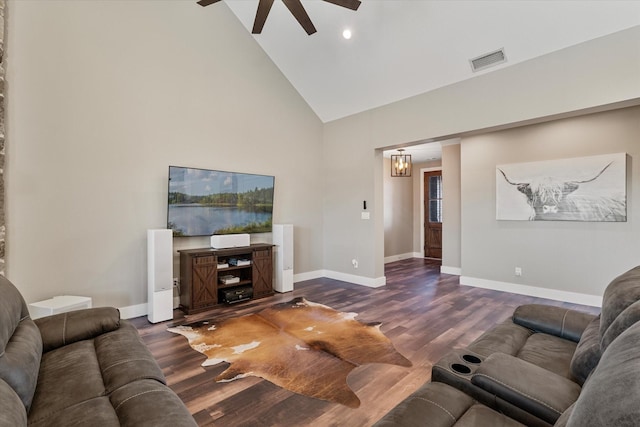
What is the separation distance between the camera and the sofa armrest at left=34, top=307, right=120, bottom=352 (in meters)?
1.94

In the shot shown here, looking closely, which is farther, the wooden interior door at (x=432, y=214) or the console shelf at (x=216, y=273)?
the wooden interior door at (x=432, y=214)

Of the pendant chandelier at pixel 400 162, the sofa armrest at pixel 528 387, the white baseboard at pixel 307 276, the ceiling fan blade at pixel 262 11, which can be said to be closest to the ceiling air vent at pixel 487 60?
the ceiling fan blade at pixel 262 11

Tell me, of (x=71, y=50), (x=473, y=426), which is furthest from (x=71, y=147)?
(x=473, y=426)

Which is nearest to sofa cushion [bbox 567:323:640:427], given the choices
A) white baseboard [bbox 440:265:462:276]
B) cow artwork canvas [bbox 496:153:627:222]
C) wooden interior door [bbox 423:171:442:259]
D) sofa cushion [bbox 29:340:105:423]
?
sofa cushion [bbox 29:340:105:423]

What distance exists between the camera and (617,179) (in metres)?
4.09

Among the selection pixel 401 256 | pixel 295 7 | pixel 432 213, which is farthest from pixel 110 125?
pixel 432 213

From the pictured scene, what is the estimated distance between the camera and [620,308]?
1335mm

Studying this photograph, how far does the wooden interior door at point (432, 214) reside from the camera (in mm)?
8508

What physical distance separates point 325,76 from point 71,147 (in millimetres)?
3765

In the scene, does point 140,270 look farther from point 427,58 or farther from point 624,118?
point 624,118

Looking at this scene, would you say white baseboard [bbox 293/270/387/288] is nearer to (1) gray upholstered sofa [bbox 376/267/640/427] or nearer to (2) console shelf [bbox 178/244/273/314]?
(2) console shelf [bbox 178/244/273/314]

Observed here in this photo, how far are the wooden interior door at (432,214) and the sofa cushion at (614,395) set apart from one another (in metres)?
8.13

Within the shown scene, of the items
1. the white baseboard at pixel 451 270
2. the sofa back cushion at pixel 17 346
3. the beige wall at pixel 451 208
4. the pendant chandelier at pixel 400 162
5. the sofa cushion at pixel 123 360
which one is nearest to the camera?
the sofa back cushion at pixel 17 346

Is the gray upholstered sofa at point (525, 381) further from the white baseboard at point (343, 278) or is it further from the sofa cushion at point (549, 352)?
the white baseboard at point (343, 278)
